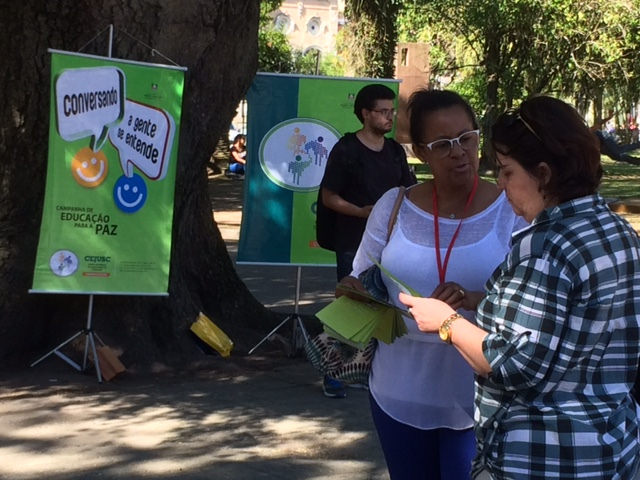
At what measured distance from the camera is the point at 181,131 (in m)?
7.70

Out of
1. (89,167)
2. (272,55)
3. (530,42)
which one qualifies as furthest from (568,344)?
(272,55)

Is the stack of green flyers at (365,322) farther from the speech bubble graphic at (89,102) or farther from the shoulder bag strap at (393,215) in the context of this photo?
the speech bubble graphic at (89,102)

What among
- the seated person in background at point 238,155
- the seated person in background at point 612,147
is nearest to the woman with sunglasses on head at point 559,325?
the seated person in background at point 612,147

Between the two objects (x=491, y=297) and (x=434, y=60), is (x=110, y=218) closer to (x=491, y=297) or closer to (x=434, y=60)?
(x=491, y=297)

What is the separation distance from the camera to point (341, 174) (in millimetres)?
6980

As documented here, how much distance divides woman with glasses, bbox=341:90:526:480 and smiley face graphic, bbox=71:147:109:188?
12.8 feet

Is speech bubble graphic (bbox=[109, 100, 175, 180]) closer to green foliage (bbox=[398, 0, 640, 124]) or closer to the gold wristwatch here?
the gold wristwatch

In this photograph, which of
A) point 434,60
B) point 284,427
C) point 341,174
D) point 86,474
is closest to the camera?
point 86,474

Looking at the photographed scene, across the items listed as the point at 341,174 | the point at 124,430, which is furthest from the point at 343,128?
the point at 124,430

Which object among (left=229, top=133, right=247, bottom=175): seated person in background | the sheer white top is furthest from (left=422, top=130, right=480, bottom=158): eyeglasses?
(left=229, top=133, right=247, bottom=175): seated person in background

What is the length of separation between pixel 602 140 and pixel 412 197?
79 cm

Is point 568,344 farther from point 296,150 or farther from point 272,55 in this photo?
point 272,55

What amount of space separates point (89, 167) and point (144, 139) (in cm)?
43

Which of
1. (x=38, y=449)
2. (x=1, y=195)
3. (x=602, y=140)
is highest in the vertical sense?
(x=602, y=140)
